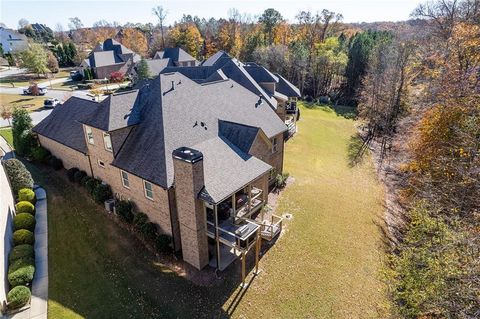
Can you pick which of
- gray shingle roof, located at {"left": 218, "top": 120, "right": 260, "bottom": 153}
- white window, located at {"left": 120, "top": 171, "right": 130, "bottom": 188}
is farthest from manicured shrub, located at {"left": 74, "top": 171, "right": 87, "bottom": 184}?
gray shingle roof, located at {"left": 218, "top": 120, "right": 260, "bottom": 153}

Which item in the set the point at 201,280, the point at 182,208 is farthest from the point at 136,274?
the point at 182,208

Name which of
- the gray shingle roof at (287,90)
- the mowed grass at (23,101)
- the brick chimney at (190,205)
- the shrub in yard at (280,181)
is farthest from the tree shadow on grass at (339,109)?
the mowed grass at (23,101)

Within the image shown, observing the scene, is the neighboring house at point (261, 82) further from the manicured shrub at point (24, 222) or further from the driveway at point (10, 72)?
the driveway at point (10, 72)

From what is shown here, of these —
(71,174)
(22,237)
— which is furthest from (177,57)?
(22,237)

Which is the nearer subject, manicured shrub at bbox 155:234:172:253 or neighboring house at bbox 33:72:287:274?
neighboring house at bbox 33:72:287:274

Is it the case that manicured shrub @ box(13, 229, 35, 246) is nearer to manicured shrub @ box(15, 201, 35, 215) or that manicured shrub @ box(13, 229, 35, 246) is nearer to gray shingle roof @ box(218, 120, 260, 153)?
manicured shrub @ box(15, 201, 35, 215)

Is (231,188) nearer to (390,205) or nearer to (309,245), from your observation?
(309,245)
